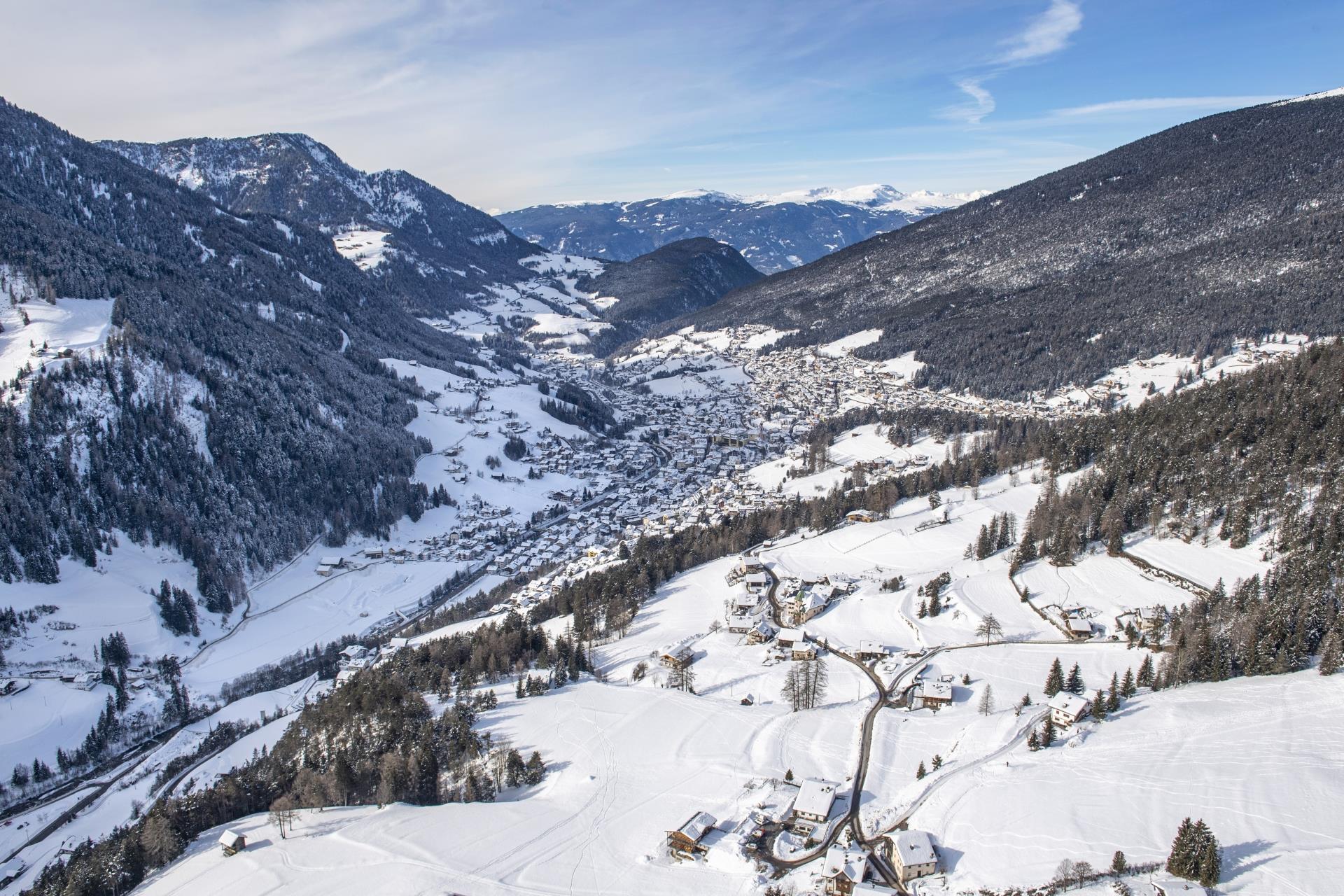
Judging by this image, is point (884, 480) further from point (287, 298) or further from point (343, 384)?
point (287, 298)

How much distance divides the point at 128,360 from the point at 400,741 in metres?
72.0

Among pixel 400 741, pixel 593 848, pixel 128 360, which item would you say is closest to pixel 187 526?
pixel 128 360

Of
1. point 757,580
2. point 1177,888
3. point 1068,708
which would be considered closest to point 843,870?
point 1177,888

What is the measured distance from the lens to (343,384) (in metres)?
126

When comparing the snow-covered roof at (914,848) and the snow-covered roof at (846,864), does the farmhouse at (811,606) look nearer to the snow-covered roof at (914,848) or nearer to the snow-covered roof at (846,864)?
the snow-covered roof at (914,848)

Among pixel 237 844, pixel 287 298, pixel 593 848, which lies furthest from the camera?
pixel 287 298

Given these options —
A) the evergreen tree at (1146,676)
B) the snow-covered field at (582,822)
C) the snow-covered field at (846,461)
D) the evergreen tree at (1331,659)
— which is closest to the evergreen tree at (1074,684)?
the evergreen tree at (1146,676)

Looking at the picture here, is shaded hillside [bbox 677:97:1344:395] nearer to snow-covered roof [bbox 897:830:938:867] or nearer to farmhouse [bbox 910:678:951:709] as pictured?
farmhouse [bbox 910:678:951:709]

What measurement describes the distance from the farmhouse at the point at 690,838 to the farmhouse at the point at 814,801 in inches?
148

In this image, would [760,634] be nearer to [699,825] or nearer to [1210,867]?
[699,825]

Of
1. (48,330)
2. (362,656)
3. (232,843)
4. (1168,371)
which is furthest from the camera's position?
(1168,371)

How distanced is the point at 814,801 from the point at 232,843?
28214 millimetres

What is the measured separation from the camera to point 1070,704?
125 ft

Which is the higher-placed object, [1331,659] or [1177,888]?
[1331,659]
